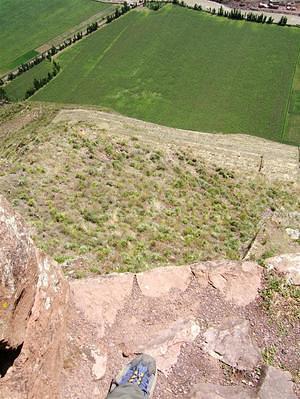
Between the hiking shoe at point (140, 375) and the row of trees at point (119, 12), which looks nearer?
the hiking shoe at point (140, 375)

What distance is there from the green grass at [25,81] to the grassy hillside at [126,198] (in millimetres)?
29924

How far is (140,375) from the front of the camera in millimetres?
11875

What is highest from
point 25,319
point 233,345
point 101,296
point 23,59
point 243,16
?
point 25,319

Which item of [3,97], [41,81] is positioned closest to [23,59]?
[41,81]

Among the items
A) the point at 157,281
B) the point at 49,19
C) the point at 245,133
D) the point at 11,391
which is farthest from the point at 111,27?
the point at 11,391

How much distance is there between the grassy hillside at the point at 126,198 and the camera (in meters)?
19.9

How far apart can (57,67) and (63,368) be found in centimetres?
6310

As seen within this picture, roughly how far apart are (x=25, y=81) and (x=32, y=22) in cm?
2676

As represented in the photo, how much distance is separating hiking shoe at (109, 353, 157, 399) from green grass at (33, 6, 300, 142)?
4295 cm

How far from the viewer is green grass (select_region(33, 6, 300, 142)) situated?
55500 mm

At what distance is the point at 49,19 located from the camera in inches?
3369

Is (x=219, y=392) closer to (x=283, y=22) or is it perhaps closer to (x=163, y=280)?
(x=163, y=280)

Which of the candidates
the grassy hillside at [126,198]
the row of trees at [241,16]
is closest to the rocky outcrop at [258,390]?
the grassy hillside at [126,198]

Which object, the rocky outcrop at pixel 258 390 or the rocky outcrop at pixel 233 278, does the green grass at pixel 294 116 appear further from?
the rocky outcrop at pixel 258 390
